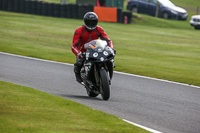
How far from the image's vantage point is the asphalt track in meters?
7.14

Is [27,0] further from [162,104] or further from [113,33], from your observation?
[162,104]

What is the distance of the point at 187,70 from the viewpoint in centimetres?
1448

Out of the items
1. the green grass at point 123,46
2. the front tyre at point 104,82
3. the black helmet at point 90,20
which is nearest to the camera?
the front tyre at point 104,82

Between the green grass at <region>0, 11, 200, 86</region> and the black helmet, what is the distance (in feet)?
13.2

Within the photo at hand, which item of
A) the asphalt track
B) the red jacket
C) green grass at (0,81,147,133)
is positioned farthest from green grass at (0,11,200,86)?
green grass at (0,81,147,133)

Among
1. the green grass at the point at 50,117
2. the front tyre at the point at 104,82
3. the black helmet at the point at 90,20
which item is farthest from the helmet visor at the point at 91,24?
the green grass at the point at 50,117

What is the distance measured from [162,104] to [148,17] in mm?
31004

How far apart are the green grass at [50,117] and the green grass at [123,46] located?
5531mm

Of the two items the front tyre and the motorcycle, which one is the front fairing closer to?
the motorcycle

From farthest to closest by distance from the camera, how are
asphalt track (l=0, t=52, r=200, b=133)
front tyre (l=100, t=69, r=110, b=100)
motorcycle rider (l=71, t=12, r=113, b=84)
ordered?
motorcycle rider (l=71, t=12, r=113, b=84)
front tyre (l=100, t=69, r=110, b=100)
asphalt track (l=0, t=52, r=200, b=133)

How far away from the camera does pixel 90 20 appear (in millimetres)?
9195

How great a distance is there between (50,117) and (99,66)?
2.26 metres

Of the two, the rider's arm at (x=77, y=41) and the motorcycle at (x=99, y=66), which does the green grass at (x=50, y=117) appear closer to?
the motorcycle at (x=99, y=66)

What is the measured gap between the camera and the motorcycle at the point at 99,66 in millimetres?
8430
